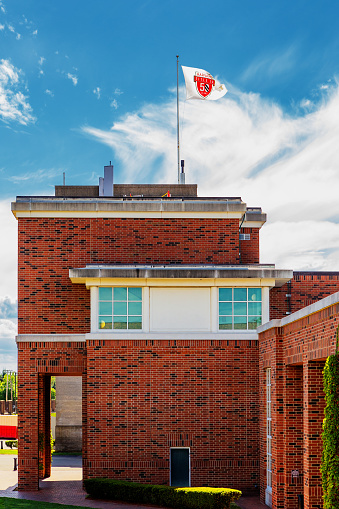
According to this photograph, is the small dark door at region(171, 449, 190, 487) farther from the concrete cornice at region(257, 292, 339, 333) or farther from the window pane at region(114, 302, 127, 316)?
the concrete cornice at region(257, 292, 339, 333)

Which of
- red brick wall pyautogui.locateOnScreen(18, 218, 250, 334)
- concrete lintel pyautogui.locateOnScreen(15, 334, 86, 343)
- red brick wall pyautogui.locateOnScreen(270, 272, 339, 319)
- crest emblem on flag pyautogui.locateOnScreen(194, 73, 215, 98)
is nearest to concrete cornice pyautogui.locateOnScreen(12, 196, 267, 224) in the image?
red brick wall pyautogui.locateOnScreen(18, 218, 250, 334)

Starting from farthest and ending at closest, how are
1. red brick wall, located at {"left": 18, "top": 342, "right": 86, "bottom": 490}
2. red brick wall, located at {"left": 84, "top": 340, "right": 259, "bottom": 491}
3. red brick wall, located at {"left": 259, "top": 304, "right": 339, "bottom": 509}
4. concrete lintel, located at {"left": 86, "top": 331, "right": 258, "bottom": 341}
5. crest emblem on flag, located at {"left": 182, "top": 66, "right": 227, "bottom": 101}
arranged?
crest emblem on flag, located at {"left": 182, "top": 66, "right": 227, "bottom": 101}
red brick wall, located at {"left": 18, "top": 342, "right": 86, "bottom": 490}
concrete lintel, located at {"left": 86, "top": 331, "right": 258, "bottom": 341}
red brick wall, located at {"left": 84, "top": 340, "right": 259, "bottom": 491}
red brick wall, located at {"left": 259, "top": 304, "right": 339, "bottom": 509}

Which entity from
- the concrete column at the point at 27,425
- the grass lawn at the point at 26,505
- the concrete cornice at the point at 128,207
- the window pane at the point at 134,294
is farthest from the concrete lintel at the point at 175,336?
the grass lawn at the point at 26,505

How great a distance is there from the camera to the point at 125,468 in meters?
23.0

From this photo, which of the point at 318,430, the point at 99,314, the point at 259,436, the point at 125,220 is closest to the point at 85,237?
the point at 125,220

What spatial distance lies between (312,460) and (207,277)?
28.8 ft

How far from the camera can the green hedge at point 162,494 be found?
19.4 meters

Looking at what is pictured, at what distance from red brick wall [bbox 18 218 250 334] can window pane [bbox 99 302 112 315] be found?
124 cm

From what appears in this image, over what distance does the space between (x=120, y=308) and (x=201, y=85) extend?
36.9 ft

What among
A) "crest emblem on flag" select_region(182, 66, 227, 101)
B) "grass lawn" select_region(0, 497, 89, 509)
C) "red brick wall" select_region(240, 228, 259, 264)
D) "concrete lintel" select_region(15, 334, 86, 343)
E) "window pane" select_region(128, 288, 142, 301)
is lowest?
"grass lawn" select_region(0, 497, 89, 509)

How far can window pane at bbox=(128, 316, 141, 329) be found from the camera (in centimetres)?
2350

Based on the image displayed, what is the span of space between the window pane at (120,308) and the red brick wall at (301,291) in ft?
19.3

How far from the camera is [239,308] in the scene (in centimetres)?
2375

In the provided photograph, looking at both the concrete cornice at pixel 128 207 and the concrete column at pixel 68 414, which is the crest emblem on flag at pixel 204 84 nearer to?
the concrete cornice at pixel 128 207
